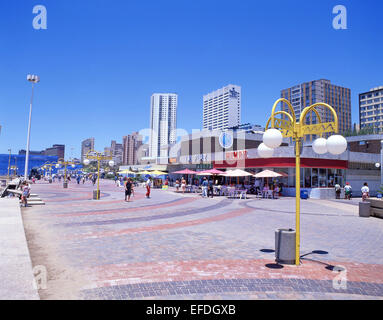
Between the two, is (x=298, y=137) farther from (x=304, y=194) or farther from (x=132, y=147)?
(x=132, y=147)

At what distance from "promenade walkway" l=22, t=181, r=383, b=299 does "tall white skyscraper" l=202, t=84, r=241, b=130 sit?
164184 millimetres

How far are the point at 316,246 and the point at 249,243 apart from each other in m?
1.95

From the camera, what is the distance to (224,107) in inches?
7067

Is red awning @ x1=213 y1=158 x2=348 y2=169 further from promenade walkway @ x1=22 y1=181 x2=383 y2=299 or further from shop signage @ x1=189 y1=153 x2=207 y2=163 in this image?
promenade walkway @ x1=22 y1=181 x2=383 y2=299

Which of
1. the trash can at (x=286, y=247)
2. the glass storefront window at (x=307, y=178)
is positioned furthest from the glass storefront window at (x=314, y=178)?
the trash can at (x=286, y=247)

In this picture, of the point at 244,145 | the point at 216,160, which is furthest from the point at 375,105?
the point at 216,160

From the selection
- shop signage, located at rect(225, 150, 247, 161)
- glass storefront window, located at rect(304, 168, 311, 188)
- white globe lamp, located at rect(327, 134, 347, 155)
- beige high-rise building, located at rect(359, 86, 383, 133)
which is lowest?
glass storefront window, located at rect(304, 168, 311, 188)

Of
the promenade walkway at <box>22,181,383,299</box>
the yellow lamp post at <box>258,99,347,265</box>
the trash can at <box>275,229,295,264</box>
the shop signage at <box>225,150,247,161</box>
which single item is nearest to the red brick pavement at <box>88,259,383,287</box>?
the promenade walkway at <box>22,181,383,299</box>

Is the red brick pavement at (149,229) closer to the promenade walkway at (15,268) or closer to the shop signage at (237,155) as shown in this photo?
the promenade walkway at (15,268)

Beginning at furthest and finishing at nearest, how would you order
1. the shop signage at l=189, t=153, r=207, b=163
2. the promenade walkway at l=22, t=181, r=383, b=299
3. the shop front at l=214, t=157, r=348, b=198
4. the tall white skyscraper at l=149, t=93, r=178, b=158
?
the tall white skyscraper at l=149, t=93, r=178, b=158 → the shop signage at l=189, t=153, r=207, b=163 → the shop front at l=214, t=157, r=348, b=198 → the promenade walkway at l=22, t=181, r=383, b=299

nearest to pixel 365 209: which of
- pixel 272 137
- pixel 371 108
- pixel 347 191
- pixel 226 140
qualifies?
pixel 272 137

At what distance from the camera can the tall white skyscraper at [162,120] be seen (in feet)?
577

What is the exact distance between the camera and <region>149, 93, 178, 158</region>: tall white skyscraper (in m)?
176
